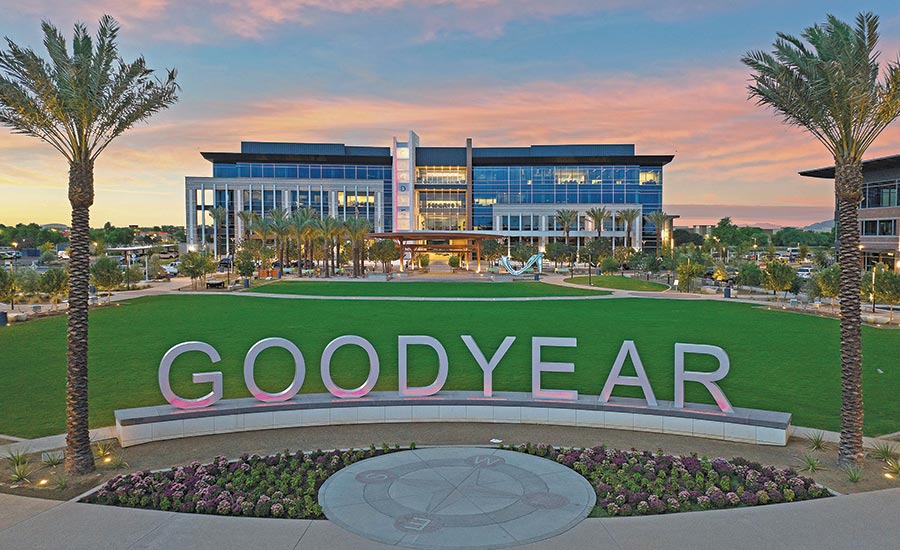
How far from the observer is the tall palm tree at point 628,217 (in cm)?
12503

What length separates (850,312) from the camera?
42.3 ft

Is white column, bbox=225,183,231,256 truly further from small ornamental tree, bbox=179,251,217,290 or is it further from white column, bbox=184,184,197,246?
small ornamental tree, bbox=179,251,217,290

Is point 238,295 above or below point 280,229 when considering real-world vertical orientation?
below

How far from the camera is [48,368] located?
22609 millimetres

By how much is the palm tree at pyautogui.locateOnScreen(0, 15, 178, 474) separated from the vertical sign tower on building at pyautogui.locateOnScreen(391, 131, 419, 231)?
129m

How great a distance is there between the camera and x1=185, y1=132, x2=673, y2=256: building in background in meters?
140

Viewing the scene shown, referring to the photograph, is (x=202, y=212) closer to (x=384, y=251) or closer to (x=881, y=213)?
(x=384, y=251)

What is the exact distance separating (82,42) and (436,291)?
155 ft

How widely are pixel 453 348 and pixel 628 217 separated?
106187 mm

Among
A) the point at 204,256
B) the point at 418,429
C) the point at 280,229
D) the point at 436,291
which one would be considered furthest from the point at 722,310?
the point at 280,229

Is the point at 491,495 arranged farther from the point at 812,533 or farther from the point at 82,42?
the point at 82,42

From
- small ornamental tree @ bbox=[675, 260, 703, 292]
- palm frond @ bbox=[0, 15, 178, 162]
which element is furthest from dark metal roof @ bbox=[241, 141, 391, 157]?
palm frond @ bbox=[0, 15, 178, 162]

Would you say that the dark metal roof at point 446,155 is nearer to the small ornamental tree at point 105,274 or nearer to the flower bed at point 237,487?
the small ornamental tree at point 105,274

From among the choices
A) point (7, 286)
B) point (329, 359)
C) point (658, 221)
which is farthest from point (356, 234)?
point (658, 221)
